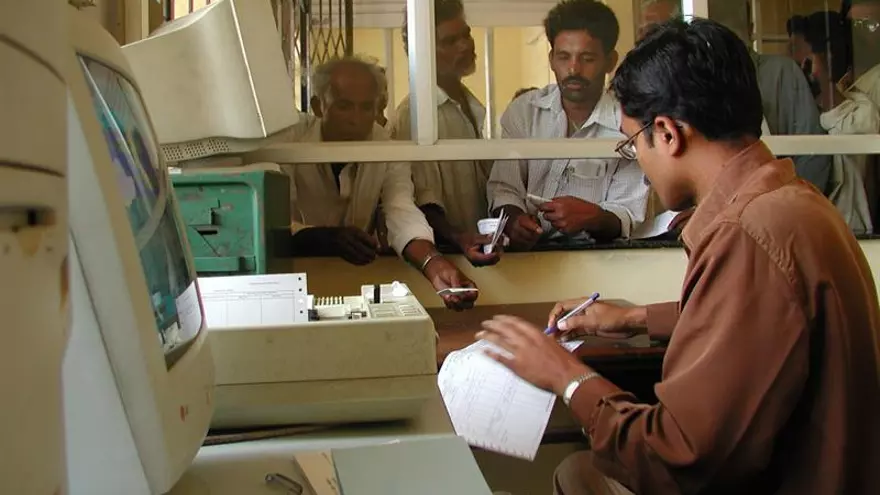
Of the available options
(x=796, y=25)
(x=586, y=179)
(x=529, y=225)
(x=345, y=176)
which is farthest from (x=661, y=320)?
(x=796, y=25)

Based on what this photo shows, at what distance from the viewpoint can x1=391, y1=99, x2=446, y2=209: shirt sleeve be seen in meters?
2.05

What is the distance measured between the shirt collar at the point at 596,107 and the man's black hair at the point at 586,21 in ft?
0.52

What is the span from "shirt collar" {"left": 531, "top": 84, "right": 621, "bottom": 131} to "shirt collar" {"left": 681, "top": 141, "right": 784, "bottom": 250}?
100 centimetres

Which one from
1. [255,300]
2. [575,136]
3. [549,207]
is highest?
[575,136]

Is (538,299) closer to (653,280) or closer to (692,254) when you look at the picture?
(653,280)

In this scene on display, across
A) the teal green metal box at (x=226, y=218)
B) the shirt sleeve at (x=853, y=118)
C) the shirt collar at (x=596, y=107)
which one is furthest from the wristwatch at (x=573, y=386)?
the shirt sleeve at (x=853, y=118)

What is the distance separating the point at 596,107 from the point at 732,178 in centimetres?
113

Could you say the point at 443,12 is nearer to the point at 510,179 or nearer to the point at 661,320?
the point at 510,179

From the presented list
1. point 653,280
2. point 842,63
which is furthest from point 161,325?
point 842,63

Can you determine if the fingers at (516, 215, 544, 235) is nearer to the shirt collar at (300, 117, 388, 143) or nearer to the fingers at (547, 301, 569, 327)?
the fingers at (547, 301, 569, 327)

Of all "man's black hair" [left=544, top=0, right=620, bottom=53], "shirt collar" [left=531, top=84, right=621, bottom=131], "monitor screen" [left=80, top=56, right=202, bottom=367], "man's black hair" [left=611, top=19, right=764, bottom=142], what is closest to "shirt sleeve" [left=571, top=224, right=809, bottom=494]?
"man's black hair" [left=611, top=19, right=764, bottom=142]

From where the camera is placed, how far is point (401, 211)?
1.90 meters

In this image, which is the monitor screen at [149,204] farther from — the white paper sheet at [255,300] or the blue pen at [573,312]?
the blue pen at [573,312]

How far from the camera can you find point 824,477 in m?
0.93
